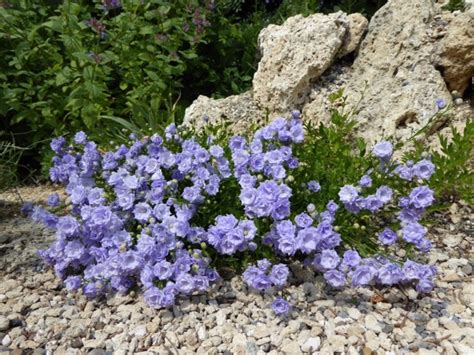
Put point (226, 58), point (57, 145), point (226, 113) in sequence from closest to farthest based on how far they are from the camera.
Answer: point (57, 145) < point (226, 113) < point (226, 58)

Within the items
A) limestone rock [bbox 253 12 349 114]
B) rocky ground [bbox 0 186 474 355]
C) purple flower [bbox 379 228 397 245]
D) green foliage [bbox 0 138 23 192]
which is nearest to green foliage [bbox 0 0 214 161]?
green foliage [bbox 0 138 23 192]

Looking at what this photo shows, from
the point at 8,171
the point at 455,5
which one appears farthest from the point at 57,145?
the point at 455,5

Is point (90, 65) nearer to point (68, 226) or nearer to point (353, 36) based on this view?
point (68, 226)

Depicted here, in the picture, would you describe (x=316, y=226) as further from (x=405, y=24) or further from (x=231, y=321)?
(x=405, y=24)

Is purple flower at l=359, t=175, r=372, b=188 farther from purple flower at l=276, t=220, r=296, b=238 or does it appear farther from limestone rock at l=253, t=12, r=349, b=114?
limestone rock at l=253, t=12, r=349, b=114

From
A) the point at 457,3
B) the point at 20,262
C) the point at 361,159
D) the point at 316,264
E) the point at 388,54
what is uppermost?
the point at 457,3

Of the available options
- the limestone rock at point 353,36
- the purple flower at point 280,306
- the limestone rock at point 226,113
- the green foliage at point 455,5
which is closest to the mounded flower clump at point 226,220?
the purple flower at point 280,306

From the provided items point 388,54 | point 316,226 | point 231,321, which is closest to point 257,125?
point 388,54
